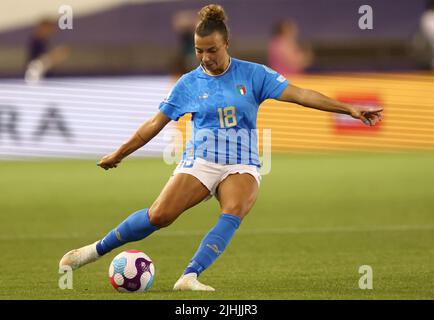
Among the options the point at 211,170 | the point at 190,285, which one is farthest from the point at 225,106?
the point at 190,285

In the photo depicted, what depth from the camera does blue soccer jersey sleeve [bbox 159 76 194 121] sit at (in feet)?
26.1

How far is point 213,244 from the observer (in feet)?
25.2

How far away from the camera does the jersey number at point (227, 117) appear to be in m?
7.80

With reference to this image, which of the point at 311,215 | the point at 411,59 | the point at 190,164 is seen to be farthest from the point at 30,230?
the point at 411,59

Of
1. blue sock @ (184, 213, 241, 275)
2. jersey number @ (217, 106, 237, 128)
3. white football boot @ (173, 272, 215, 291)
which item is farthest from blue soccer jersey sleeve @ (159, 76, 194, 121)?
white football boot @ (173, 272, 215, 291)

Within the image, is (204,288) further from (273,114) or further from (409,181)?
(273,114)

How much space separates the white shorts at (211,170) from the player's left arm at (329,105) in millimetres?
553

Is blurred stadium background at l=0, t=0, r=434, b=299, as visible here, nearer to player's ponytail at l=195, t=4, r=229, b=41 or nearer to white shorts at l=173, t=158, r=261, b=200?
white shorts at l=173, t=158, r=261, b=200

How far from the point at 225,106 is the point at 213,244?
3.06ft

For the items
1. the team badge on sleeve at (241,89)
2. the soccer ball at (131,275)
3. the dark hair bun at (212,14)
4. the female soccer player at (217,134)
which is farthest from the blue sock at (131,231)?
the dark hair bun at (212,14)

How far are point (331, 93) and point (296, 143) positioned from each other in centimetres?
125

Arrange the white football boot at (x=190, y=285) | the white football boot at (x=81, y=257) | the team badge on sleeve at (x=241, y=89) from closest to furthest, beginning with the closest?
the white football boot at (x=190, y=285) → the team badge on sleeve at (x=241, y=89) → the white football boot at (x=81, y=257)

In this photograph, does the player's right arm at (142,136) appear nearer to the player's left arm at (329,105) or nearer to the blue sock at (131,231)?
the blue sock at (131,231)

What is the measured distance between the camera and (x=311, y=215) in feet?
41.7
